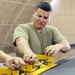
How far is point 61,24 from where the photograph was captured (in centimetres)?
459

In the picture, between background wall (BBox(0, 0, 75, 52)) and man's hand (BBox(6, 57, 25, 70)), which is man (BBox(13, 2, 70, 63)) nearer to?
man's hand (BBox(6, 57, 25, 70))

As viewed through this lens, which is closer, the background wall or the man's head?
the man's head

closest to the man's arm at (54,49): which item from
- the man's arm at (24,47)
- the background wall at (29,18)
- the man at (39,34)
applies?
the man at (39,34)

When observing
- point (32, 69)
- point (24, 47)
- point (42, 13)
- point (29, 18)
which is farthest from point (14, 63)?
point (29, 18)

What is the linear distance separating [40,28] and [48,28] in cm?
11

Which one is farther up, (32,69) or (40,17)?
(40,17)

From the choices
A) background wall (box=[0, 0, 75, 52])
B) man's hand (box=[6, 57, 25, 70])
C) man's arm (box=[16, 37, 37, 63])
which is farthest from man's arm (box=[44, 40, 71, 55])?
background wall (box=[0, 0, 75, 52])

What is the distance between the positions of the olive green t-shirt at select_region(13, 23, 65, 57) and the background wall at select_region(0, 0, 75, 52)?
2177 mm

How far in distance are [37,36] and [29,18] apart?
9.92 feet

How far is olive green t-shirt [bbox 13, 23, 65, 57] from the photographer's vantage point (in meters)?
1.59

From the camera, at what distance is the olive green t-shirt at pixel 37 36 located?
5.23 ft

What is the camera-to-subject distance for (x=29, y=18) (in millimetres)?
4676

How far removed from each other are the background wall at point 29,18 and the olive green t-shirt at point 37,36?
2177 millimetres

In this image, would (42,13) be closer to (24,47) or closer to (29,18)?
(24,47)
